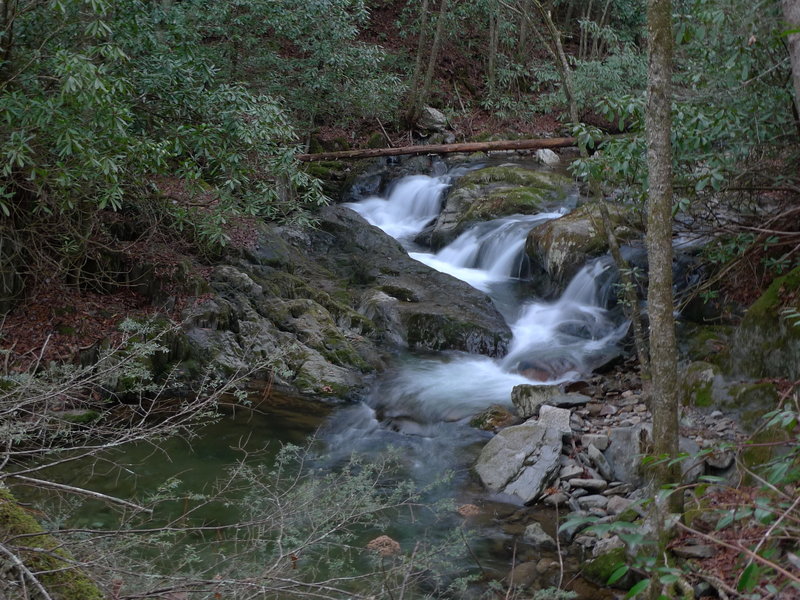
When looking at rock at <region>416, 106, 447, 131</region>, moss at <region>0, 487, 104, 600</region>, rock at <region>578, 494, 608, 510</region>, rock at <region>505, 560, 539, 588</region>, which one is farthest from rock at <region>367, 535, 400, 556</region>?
rock at <region>416, 106, 447, 131</region>

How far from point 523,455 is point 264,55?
9.11m

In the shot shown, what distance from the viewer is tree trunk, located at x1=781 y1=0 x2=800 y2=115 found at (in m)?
4.43

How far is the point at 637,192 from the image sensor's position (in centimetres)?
756

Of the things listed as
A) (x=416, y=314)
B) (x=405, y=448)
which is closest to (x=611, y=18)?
(x=416, y=314)

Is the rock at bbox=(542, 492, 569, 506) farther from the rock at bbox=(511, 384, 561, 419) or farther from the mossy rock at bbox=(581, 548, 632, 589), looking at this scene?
the rock at bbox=(511, 384, 561, 419)

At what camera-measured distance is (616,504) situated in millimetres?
5891

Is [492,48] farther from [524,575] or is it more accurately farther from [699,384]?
[524,575]

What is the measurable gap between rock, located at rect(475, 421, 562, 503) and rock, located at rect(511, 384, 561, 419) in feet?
2.80

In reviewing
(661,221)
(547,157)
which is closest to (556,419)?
(661,221)

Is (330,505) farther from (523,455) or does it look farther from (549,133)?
(549,133)

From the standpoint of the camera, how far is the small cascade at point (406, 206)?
15.8 metres

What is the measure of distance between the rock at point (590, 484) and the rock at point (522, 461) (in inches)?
8.6

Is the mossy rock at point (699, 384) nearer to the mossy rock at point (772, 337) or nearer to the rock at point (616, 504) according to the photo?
the mossy rock at point (772, 337)

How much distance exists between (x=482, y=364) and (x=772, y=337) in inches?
168
